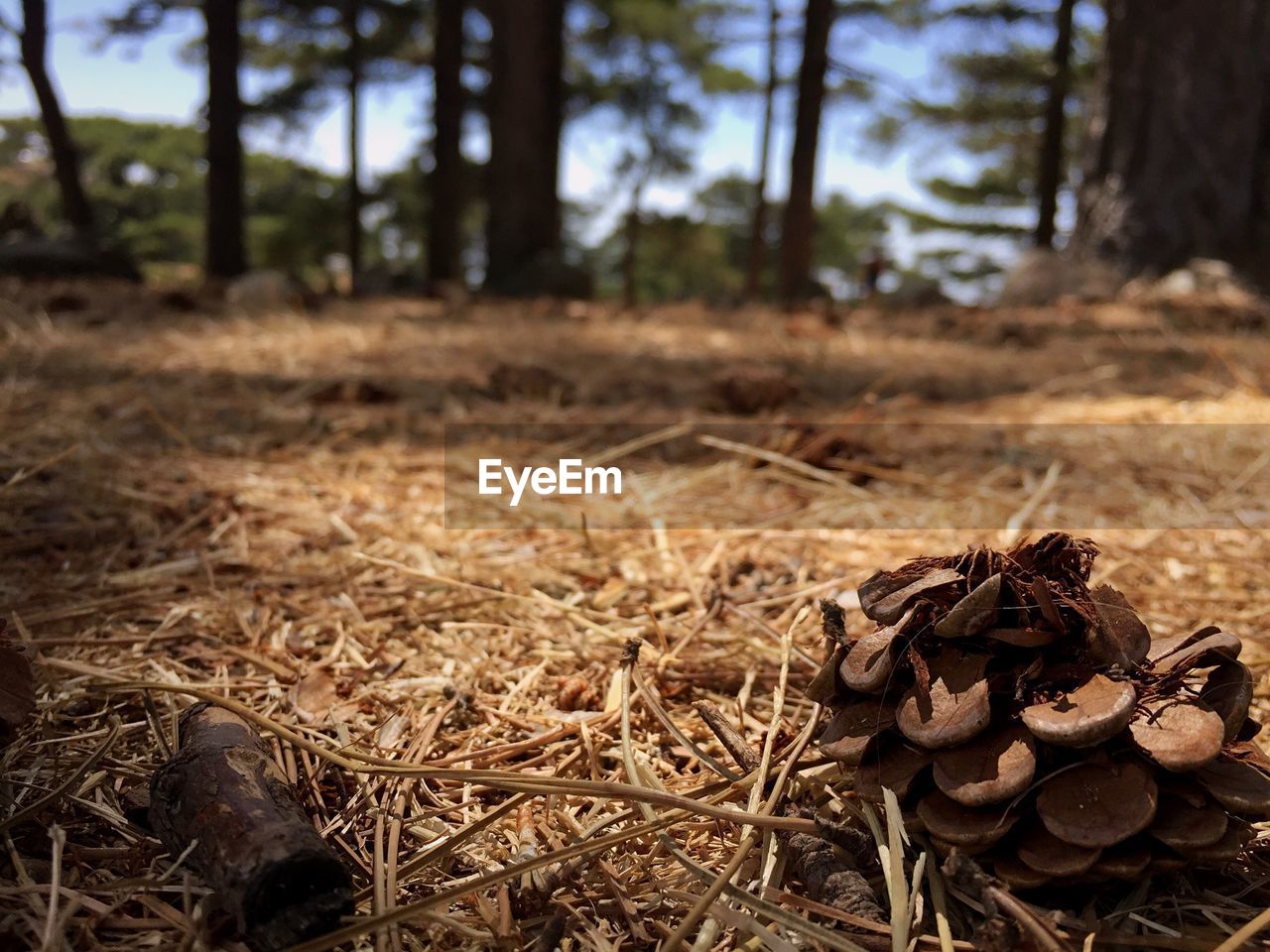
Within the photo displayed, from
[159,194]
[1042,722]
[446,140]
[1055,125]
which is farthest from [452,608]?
[159,194]

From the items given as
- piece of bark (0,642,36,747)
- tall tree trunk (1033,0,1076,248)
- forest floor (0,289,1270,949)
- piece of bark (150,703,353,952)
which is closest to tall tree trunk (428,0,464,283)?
tall tree trunk (1033,0,1076,248)

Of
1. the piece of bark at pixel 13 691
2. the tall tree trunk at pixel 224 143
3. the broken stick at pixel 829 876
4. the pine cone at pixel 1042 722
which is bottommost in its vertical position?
the broken stick at pixel 829 876

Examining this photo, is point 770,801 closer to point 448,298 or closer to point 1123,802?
point 1123,802

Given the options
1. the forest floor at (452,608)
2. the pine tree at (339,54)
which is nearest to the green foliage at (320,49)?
the pine tree at (339,54)

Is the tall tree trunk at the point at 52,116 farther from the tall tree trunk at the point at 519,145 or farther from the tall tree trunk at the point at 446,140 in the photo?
the tall tree trunk at the point at 519,145

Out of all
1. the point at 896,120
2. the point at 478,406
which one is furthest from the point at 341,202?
the point at 478,406

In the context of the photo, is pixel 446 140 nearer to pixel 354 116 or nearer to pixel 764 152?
pixel 354 116
